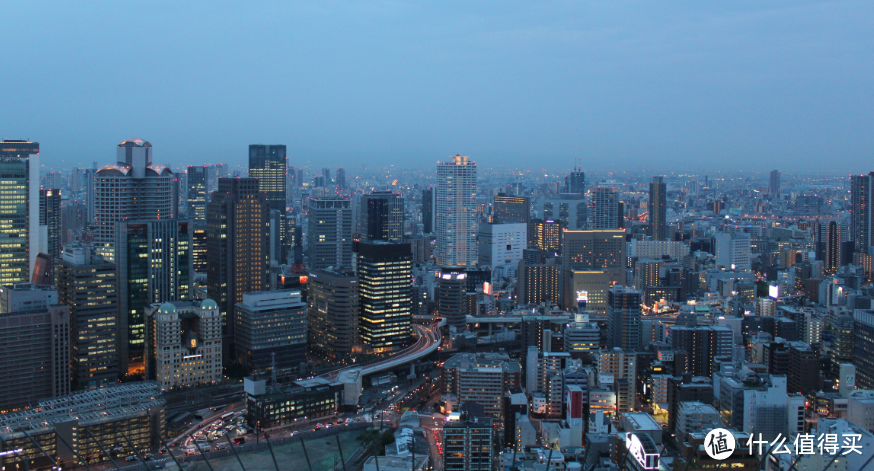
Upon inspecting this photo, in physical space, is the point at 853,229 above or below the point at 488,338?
above

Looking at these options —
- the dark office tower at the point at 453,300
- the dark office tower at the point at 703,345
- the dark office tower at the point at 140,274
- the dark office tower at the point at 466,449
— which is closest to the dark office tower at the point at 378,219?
the dark office tower at the point at 453,300

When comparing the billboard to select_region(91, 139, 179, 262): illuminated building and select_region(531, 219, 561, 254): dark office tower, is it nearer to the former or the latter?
select_region(531, 219, 561, 254): dark office tower

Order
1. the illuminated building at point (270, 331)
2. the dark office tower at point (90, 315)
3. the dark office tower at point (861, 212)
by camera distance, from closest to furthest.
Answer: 1. the dark office tower at point (90, 315)
2. the illuminated building at point (270, 331)
3. the dark office tower at point (861, 212)

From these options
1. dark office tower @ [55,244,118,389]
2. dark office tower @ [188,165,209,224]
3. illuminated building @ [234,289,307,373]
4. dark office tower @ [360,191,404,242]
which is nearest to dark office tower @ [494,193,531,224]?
dark office tower @ [360,191,404,242]

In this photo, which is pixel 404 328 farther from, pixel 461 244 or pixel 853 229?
pixel 853 229

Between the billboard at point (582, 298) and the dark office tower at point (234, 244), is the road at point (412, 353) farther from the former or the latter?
the billboard at point (582, 298)

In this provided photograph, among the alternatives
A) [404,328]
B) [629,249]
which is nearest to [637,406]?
[404,328]
